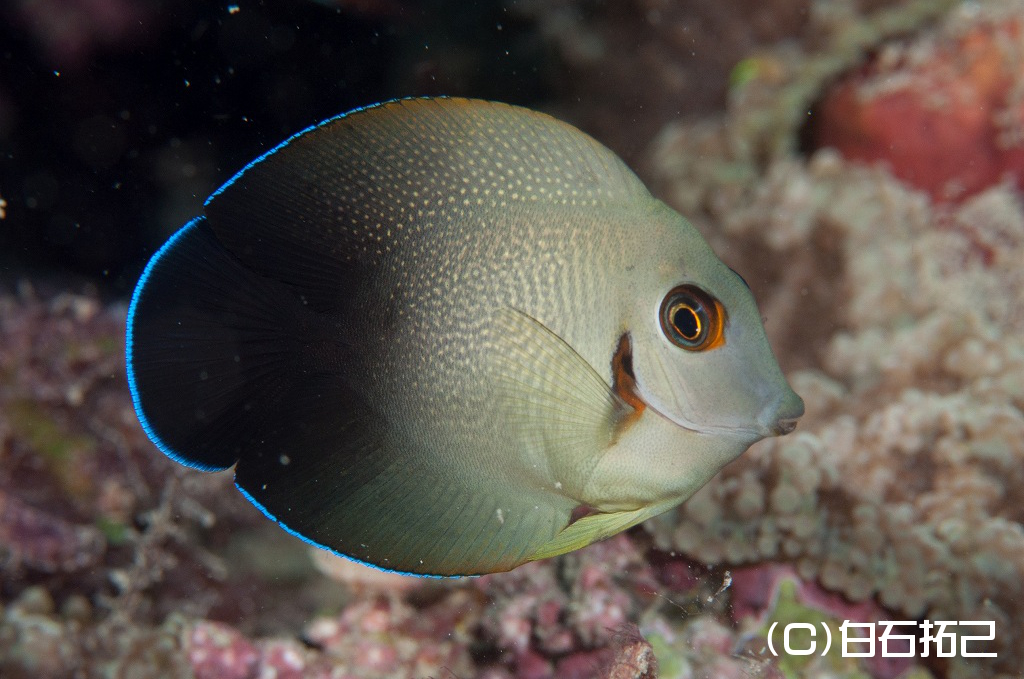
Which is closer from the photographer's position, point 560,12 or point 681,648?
point 681,648

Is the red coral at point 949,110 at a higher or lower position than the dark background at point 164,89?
higher

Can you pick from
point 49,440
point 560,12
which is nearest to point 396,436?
point 49,440

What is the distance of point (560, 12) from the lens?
543 cm

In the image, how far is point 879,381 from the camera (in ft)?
13.1

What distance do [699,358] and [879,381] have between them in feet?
9.11

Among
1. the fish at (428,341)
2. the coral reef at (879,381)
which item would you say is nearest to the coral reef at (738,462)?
the coral reef at (879,381)

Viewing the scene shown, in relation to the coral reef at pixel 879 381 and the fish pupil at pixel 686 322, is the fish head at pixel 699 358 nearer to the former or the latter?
the fish pupil at pixel 686 322

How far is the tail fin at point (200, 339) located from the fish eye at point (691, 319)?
964mm

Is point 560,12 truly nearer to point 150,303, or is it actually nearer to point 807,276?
point 807,276

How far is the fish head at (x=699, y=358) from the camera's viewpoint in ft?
5.79

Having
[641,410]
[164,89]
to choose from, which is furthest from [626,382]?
[164,89]

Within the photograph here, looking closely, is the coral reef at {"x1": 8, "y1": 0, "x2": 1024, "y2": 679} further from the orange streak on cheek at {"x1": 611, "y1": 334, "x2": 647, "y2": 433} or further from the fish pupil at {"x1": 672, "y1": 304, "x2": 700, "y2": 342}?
the fish pupil at {"x1": 672, "y1": 304, "x2": 700, "y2": 342}

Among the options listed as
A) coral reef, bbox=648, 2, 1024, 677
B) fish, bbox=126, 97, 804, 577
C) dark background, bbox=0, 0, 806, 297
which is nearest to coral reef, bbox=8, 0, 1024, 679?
coral reef, bbox=648, 2, 1024, 677

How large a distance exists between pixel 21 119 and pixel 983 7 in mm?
6213
